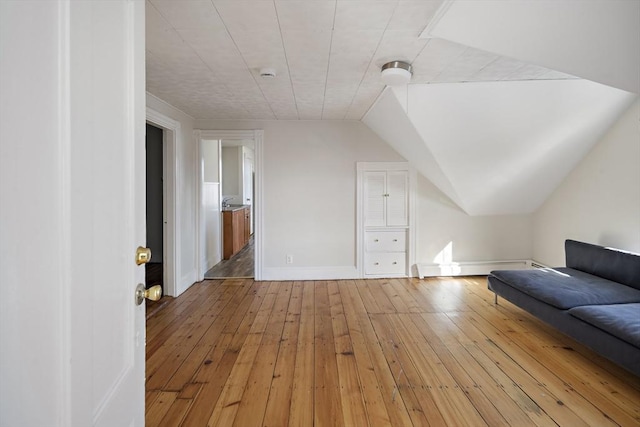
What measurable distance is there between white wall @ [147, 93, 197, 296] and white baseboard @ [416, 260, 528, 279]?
311 centimetres

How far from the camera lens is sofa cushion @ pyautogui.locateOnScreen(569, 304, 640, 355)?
1.99 meters

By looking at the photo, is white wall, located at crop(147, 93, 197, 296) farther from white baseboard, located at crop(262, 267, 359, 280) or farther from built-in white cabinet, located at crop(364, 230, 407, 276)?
built-in white cabinet, located at crop(364, 230, 407, 276)

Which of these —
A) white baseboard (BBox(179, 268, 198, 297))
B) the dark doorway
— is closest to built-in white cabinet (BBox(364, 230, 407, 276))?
white baseboard (BBox(179, 268, 198, 297))

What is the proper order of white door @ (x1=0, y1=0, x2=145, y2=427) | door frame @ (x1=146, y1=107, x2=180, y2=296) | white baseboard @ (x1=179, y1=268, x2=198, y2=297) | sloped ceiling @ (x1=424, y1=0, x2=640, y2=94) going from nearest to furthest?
white door @ (x1=0, y1=0, x2=145, y2=427), sloped ceiling @ (x1=424, y1=0, x2=640, y2=94), door frame @ (x1=146, y1=107, x2=180, y2=296), white baseboard @ (x1=179, y1=268, x2=198, y2=297)

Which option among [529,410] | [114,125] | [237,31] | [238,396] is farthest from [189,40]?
[529,410]

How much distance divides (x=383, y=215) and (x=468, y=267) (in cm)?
143

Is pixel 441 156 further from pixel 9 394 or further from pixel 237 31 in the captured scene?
pixel 9 394

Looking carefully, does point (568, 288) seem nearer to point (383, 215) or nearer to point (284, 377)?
point (383, 215)

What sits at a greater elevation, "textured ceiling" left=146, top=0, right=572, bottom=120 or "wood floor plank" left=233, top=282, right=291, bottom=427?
"textured ceiling" left=146, top=0, right=572, bottom=120

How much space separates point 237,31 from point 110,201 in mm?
1644

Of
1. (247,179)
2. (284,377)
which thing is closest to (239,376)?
(284,377)

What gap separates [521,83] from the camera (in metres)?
2.77

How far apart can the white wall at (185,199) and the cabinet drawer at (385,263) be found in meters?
2.38

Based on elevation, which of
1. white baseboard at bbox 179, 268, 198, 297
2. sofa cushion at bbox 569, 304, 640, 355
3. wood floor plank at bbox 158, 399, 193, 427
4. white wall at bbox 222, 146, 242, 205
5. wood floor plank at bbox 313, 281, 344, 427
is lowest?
wood floor plank at bbox 158, 399, 193, 427
